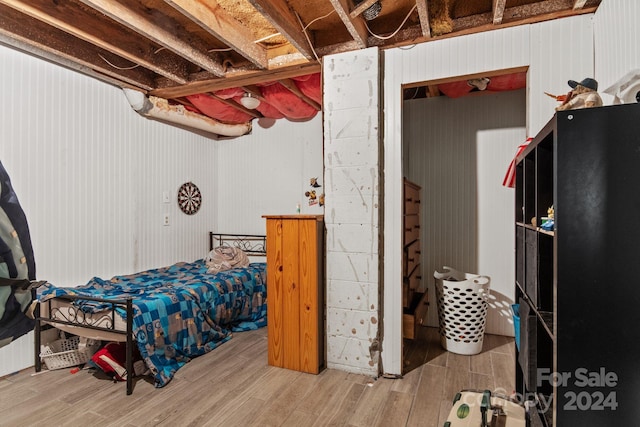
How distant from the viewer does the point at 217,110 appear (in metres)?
3.75

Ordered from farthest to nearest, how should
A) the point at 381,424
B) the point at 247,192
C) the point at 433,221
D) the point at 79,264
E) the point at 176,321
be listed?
the point at 247,192 → the point at 433,221 → the point at 79,264 → the point at 176,321 → the point at 381,424

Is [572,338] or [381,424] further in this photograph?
[381,424]

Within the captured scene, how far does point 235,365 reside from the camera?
2559 mm

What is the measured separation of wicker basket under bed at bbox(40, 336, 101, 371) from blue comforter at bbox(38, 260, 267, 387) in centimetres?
38

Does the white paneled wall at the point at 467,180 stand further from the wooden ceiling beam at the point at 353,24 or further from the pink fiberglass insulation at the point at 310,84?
the wooden ceiling beam at the point at 353,24

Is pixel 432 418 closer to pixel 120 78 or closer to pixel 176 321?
pixel 176 321

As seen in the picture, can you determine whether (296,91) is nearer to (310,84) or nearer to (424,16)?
(310,84)

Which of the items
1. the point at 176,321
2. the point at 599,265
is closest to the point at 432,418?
the point at 599,265

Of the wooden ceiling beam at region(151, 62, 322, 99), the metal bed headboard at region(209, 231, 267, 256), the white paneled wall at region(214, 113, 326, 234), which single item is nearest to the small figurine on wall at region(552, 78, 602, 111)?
the wooden ceiling beam at region(151, 62, 322, 99)

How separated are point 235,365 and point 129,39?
104 inches

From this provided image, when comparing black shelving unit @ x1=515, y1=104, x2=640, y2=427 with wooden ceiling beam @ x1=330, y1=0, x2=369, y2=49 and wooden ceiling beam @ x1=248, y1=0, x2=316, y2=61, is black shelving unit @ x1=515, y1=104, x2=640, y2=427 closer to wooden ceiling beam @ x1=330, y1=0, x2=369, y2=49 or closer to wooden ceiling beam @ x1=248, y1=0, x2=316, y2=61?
wooden ceiling beam @ x1=330, y1=0, x2=369, y2=49

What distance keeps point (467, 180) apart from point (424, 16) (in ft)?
5.57

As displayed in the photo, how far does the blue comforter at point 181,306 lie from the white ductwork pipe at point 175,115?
1.61 m

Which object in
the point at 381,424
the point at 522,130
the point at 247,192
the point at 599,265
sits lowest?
the point at 381,424
